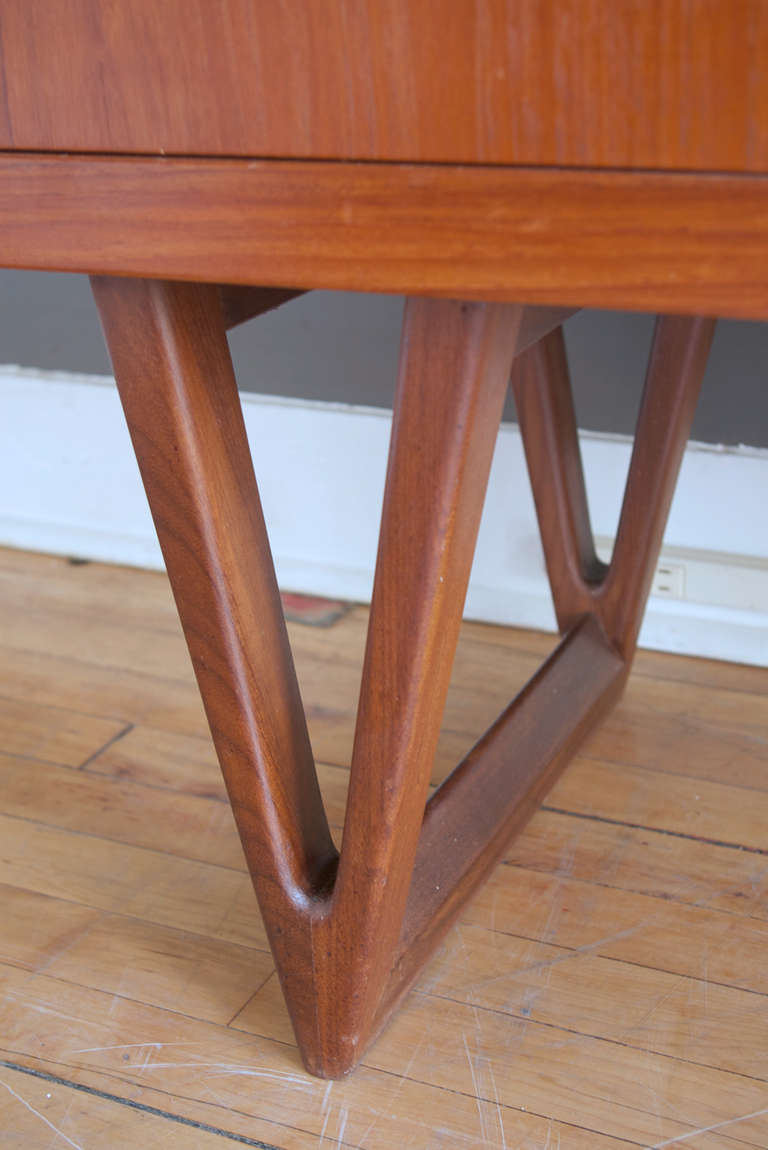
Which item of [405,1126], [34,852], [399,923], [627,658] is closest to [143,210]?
[399,923]

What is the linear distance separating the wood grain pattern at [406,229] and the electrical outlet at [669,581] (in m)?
0.96

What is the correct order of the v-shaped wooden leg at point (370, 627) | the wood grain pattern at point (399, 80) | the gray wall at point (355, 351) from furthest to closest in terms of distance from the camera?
the gray wall at point (355, 351) → the v-shaped wooden leg at point (370, 627) → the wood grain pattern at point (399, 80)

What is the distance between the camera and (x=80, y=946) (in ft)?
3.16

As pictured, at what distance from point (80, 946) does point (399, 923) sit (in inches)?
12.8

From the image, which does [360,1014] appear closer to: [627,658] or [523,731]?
[523,731]

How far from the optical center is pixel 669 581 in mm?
1425

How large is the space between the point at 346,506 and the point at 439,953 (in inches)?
29.9

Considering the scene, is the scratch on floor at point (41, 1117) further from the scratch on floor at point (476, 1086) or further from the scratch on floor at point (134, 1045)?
the scratch on floor at point (476, 1086)

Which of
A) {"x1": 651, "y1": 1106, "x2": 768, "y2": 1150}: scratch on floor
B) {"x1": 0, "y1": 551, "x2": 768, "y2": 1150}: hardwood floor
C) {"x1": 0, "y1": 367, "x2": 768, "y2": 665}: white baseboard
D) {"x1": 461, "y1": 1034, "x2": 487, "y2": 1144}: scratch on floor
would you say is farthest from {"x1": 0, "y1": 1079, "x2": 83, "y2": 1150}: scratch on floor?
{"x1": 0, "y1": 367, "x2": 768, "y2": 665}: white baseboard

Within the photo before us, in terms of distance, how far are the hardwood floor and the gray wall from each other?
0.33 metres

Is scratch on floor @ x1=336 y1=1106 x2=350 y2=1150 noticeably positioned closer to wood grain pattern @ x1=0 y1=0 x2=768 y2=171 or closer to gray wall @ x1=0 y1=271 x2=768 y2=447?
wood grain pattern @ x1=0 y1=0 x2=768 y2=171

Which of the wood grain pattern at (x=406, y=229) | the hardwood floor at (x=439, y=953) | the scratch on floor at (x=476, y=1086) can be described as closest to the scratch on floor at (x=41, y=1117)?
the hardwood floor at (x=439, y=953)

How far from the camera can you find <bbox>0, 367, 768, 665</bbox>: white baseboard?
1382 mm

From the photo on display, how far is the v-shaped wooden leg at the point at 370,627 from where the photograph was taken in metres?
0.62
